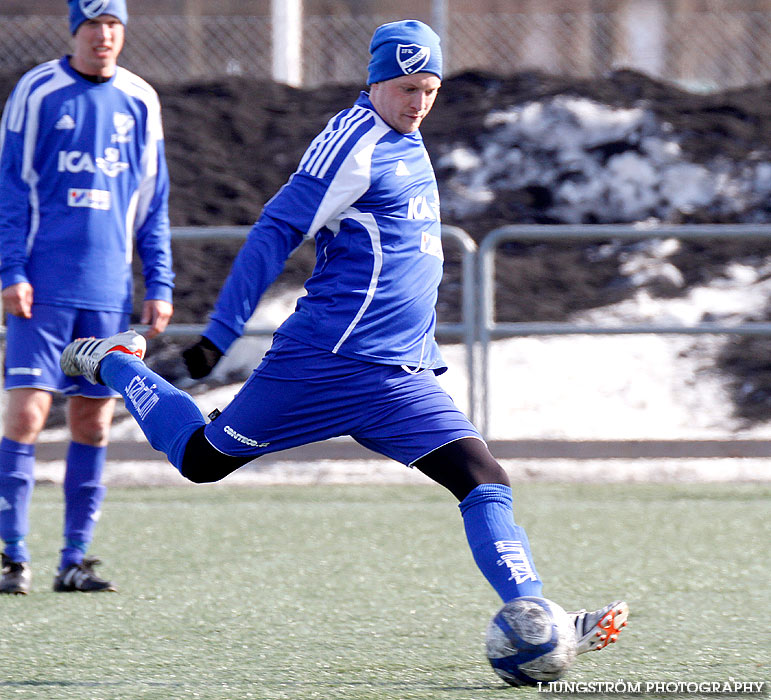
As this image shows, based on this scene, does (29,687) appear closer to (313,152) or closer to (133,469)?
(313,152)

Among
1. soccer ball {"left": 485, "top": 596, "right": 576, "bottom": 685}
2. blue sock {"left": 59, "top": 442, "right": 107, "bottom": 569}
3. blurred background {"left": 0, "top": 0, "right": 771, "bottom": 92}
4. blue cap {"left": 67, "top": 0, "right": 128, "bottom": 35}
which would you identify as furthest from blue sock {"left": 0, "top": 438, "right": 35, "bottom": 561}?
blurred background {"left": 0, "top": 0, "right": 771, "bottom": 92}

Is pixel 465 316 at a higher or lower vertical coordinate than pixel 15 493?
higher

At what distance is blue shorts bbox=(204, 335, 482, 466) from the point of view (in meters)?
3.49

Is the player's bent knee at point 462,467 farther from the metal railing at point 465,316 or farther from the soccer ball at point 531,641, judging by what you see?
the metal railing at point 465,316

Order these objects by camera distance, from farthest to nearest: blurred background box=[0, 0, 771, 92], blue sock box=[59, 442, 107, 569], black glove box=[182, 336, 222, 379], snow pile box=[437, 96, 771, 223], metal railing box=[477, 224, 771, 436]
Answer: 1. blurred background box=[0, 0, 771, 92]
2. snow pile box=[437, 96, 771, 223]
3. metal railing box=[477, 224, 771, 436]
4. blue sock box=[59, 442, 107, 569]
5. black glove box=[182, 336, 222, 379]

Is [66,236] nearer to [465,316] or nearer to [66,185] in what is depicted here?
[66,185]

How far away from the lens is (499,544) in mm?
3344

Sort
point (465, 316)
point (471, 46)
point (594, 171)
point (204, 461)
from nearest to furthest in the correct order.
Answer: point (204, 461), point (465, 316), point (594, 171), point (471, 46)

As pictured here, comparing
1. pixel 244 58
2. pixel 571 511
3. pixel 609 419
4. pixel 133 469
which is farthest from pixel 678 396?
pixel 244 58

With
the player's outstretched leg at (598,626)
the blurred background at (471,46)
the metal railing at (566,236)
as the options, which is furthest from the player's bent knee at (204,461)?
the blurred background at (471,46)

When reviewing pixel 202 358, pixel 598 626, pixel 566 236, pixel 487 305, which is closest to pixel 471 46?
pixel 566 236

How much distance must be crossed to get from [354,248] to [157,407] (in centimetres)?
75

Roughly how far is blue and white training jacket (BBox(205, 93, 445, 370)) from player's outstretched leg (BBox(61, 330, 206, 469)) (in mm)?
417

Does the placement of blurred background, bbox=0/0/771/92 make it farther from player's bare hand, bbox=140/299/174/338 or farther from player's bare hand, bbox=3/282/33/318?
player's bare hand, bbox=3/282/33/318
